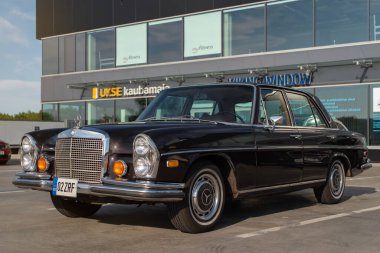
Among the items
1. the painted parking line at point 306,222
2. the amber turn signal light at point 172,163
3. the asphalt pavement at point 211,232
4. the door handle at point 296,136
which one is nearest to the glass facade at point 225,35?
the asphalt pavement at point 211,232

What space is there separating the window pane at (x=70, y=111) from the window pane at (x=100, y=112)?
1.58ft

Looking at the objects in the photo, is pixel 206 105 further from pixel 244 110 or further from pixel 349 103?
pixel 349 103

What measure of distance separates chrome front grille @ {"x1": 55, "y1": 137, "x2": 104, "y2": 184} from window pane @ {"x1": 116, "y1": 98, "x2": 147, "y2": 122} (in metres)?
19.5

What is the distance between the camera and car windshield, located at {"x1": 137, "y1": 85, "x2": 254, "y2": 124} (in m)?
7.00

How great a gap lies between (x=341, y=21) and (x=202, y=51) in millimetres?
6340

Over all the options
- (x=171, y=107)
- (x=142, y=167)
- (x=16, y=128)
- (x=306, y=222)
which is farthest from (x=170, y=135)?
(x=16, y=128)

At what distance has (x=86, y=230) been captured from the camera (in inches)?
246

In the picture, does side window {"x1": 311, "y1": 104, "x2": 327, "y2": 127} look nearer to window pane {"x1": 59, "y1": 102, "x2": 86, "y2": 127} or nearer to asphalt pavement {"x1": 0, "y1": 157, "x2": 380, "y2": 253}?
asphalt pavement {"x1": 0, "y1": 157, "x2": 380, "y2": 253}

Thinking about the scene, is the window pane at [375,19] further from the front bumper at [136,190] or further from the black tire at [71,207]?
the front bumper at [136,190]

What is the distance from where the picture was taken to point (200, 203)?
236 inches

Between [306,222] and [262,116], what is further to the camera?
[262,116]

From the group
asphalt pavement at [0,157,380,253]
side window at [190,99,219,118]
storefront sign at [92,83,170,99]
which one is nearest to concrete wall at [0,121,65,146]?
storefront sign at [92,83,170,99]

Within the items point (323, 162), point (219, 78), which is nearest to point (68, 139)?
point (323, 162)

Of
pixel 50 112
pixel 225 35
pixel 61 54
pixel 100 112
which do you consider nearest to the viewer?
pixel 225 35
